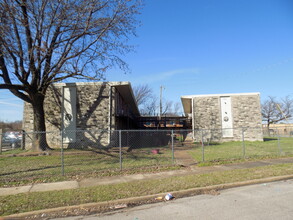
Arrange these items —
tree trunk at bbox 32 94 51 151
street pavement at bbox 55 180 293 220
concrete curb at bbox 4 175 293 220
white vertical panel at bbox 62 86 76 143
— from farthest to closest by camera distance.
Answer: white vertical panel at bbox 62 86 76 143 < tree trunk at bbox 32 94 51 151 < concrete curb at bbox 4 175 293 220 < street pavement at bbox 55 180 293 220

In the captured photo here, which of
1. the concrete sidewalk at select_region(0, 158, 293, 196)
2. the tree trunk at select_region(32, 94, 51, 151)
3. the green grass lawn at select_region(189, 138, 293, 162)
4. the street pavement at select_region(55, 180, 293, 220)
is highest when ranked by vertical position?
the tree trunk at select_region(32, 94, 51, 151)

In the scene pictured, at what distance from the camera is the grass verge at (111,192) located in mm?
4578

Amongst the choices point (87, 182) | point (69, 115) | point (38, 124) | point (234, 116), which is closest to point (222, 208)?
point (87, 182)

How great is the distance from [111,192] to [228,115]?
18475 millimetres

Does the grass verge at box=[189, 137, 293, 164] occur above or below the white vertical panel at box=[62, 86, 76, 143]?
below

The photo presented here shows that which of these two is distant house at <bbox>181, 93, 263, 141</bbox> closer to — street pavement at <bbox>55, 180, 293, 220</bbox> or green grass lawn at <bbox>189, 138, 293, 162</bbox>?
green grass lawn at <bbox>189, 138, 293, 162</bbox>

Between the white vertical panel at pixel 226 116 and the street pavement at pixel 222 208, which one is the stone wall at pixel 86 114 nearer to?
the street pavement at pixel 222 208

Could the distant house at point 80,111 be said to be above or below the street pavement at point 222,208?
above

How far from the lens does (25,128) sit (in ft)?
53.0

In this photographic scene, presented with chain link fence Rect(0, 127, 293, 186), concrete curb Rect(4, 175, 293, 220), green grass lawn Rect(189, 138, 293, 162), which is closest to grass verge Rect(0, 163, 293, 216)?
concrete curb Rect(4, 175, 293, 220)

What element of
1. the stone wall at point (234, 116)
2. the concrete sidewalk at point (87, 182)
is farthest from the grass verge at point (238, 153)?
the stone wall at point (234, 116)

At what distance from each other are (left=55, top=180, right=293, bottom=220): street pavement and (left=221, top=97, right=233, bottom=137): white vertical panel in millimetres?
16004

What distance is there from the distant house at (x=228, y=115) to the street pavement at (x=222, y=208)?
15.9 meters

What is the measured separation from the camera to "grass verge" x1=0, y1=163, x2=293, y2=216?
4.58 metres
